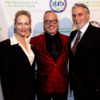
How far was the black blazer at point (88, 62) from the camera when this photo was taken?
1376 mm

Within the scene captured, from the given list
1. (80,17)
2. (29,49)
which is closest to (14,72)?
(29,49)

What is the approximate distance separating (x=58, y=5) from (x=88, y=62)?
137cm

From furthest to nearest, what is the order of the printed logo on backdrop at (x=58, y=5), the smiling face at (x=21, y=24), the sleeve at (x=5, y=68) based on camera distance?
the printed logo on backdrop at (x=58, y=5) < the smiling face at (x=21, y=24) < the sleeve at (x=5, y=68)

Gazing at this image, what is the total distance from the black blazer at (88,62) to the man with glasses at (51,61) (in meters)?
0.21

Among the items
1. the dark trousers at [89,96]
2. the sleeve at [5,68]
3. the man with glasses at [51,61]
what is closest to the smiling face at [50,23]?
the man with glasses at [51,61]

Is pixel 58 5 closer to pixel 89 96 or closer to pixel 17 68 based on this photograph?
pixel 17 68

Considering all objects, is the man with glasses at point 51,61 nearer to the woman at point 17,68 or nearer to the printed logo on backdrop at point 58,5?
the woman at point 17,68

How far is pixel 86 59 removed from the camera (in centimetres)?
142

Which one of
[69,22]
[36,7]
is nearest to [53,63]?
[69,22]

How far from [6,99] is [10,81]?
24cm

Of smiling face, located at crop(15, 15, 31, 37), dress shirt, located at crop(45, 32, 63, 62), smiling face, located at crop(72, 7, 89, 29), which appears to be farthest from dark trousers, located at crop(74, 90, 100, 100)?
smiling face, located at crop(15, 15, 31, 37)

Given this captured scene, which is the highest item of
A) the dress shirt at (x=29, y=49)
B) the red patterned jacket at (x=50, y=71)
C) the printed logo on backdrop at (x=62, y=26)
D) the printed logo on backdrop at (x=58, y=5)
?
the printed logo on backdrop at (x=58, y=5)

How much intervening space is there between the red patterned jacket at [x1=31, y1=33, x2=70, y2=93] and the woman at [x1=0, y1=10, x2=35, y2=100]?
14 centimetres

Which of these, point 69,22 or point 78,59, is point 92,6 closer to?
point 69,22
